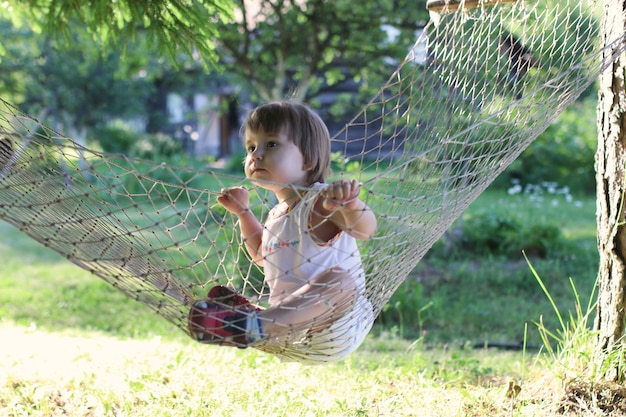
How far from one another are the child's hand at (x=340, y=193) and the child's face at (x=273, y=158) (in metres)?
0.33

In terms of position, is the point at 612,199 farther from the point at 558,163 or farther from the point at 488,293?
the point at 558,163

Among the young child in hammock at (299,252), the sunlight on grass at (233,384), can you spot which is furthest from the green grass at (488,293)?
the young child in hammock at (299,252)

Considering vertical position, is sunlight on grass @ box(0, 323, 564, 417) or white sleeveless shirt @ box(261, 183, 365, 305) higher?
white sleeveless shirt @ box(261, 183, 365, 305)

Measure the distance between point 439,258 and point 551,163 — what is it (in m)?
3.81

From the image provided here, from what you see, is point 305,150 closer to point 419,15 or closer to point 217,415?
point 217,415

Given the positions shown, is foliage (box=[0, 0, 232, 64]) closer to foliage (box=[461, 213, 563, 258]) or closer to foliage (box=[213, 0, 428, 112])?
foliage (box=[213, 0, 428, 112])

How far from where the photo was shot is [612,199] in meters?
2.03

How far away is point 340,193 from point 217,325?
0.40 m

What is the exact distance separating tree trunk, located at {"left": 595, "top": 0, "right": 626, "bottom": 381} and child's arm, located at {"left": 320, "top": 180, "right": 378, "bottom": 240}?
846 millimetres

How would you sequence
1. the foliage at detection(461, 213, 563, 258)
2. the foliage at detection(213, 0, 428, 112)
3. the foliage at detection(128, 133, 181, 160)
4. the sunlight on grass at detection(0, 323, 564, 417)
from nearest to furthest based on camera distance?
the sunlight on grass at detection(0, 323, 564, 417) < the foliage at detection(213, 0, 428, 112) < the foliage at detection(461, 213, 563, 258) < the foliage at detection(128, 133, 181, 160)

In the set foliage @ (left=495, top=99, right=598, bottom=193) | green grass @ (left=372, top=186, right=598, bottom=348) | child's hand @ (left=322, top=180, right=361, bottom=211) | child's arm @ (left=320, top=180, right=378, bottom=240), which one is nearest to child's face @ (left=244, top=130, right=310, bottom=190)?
child's arm @ (left=320, top=180, right=378, bottom=240)

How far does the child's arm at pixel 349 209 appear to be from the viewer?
Result: 145 cm

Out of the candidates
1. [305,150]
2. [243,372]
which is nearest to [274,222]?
[305,150]

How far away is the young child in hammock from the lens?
1517 millimetres
